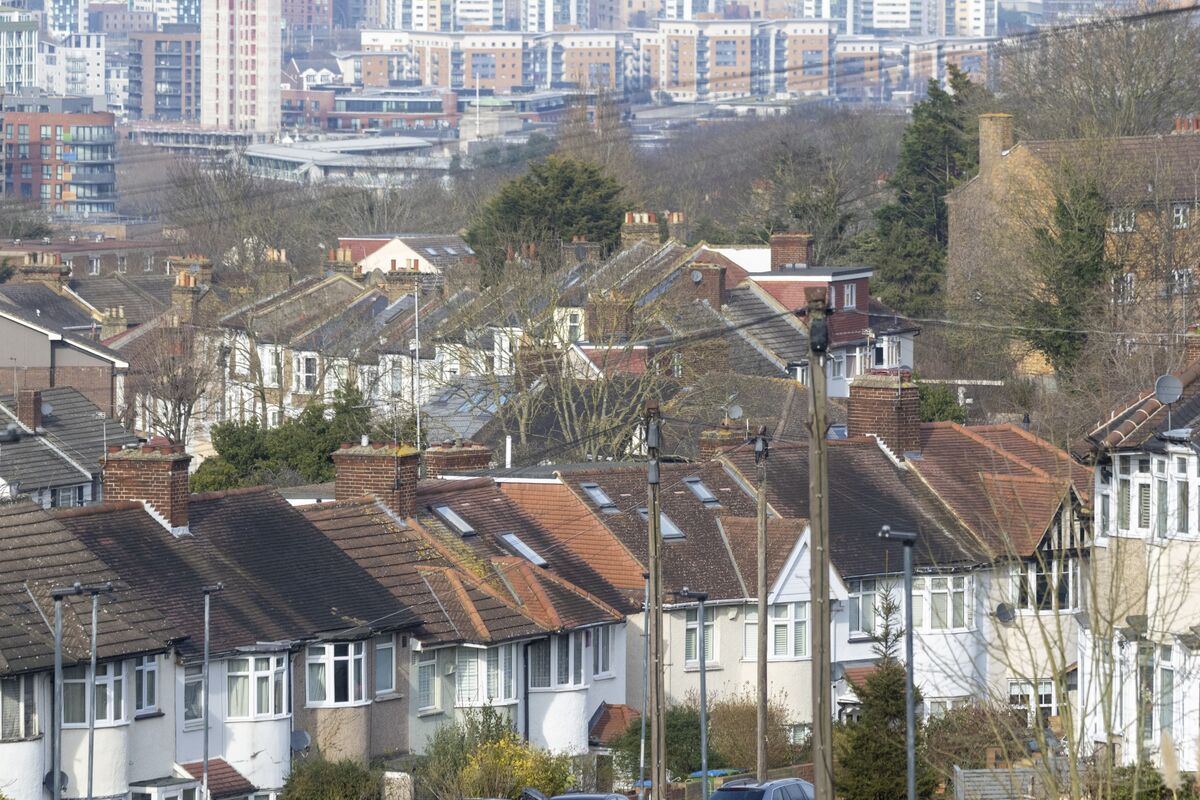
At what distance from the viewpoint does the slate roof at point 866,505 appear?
40.5 meters

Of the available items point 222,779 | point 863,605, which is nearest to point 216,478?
point 863,605

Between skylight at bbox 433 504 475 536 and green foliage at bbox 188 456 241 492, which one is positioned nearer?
skylight at bbox 433 504 475 536

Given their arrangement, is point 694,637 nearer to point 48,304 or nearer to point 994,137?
point 994,137

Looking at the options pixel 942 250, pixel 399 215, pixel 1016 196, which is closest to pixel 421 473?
pixel 1016 196

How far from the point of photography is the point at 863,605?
4066 centimetres

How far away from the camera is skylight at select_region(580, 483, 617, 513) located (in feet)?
133

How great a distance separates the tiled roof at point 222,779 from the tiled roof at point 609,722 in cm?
633

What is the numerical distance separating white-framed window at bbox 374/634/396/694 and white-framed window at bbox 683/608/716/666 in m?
5.91

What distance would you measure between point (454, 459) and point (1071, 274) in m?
25.0

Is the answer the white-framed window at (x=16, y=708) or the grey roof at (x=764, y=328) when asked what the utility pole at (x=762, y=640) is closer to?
the white-framed window at (x=16, y=708)

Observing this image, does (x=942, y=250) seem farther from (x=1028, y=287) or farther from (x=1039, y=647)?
(x=1039, y=647)

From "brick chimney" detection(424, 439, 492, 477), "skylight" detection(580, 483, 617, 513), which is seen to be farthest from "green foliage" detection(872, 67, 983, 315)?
"skylight" detection(580, 483, 617, 513)

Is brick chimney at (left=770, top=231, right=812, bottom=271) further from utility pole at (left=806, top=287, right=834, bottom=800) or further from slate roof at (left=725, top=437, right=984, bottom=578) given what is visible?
utility pole at (left=806, top=287, right=834, bottom=800)

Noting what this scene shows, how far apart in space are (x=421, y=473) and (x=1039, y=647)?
12.0m
